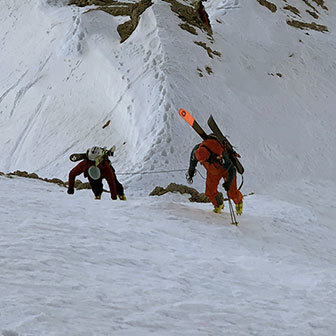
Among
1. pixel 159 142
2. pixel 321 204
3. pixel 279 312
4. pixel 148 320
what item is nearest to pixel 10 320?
pixel 148 320

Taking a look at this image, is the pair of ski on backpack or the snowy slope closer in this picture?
the snowy slope

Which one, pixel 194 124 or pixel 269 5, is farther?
pixel 269 5

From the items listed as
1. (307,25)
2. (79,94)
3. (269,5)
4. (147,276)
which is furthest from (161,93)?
(307,25)

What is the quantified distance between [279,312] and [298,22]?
66.4 ft

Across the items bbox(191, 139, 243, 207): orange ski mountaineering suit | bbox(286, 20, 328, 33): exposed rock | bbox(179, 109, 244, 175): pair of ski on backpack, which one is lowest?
bbox(191, 139, 243, 207): orange ski mountaineering suit

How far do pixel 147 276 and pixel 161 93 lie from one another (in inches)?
366

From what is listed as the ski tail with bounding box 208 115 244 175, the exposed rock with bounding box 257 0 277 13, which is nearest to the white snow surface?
the exposed rock with bounding box 257 0 277 13

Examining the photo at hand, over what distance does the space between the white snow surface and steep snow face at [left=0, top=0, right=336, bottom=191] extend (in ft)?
0.18

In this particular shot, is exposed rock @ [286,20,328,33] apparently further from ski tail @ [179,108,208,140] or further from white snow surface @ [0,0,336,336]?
ski tail @ [179,108,208,140]

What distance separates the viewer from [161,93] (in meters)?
12.2

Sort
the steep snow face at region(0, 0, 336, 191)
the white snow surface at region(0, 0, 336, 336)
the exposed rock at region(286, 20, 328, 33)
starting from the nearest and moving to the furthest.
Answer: the white snow surface at region(0, 0, 336, 336) < the steep snow face at region(0, 0, 336, 191) < the exposed rock at region(286, 20, 328, 33)

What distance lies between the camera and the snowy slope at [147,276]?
99.4 inches

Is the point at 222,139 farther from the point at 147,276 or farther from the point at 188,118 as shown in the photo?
the point at 147,276

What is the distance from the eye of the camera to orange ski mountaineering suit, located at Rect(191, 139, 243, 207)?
6496 mm
